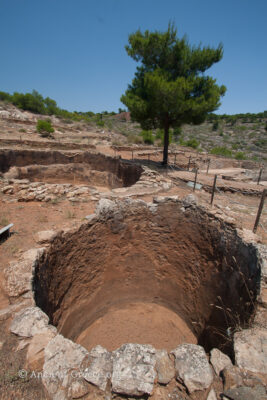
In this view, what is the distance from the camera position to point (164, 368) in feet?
6.13

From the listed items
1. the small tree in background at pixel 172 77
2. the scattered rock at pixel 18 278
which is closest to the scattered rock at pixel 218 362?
the scattered rock at pixel 18 278

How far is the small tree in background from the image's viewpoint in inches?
327

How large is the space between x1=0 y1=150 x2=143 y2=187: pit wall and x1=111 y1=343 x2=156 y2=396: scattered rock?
24.8 feet

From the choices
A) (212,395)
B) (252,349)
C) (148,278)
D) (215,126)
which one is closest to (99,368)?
(212,395)

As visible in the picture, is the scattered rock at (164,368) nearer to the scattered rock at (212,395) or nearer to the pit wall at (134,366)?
the pit wall at (134,366)

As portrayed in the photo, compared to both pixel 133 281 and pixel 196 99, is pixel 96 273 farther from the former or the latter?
pixel 196 99

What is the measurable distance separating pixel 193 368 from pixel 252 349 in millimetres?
667

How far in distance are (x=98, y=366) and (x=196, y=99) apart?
31.6ft

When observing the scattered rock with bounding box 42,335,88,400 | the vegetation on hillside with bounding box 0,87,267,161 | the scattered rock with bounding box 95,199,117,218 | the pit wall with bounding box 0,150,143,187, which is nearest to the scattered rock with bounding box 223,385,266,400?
the scattered rock with bounding box 42,335,88,400

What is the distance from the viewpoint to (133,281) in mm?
5684

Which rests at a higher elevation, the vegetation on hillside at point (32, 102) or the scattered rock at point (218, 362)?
the vegetation on hillside at point (32, 102)

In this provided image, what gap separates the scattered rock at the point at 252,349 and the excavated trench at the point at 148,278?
143 cm

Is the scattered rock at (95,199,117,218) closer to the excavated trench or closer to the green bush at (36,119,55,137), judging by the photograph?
the excavated trench

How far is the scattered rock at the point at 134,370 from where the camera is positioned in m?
1.67
